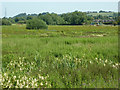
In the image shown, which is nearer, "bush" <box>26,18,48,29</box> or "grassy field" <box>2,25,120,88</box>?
"grassy field" <box>2,25,120,88</box>

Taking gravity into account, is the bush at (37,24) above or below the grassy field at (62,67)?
above

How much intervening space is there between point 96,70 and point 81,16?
104 metres

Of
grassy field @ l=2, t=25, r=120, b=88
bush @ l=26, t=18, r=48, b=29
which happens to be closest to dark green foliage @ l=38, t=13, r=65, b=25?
bush @ l=26, t=18, r=48, b=29

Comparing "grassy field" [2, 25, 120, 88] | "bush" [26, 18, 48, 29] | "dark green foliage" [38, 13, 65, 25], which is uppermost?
"dark green foliage" [38, 13, 65, 25]

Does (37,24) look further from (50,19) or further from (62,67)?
(62,67)

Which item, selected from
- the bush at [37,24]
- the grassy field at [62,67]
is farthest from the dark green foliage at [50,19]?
the grassy field at [62,67]

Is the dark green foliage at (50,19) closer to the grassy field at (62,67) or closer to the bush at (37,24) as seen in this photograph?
the bush at (37,24)

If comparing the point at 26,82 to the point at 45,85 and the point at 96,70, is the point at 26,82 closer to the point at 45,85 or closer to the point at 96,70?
the point at 45,85

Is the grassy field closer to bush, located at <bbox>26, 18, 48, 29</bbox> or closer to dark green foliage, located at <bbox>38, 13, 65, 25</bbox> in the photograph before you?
bush, located at <bbox>26, 18, 48, 29</bbox>

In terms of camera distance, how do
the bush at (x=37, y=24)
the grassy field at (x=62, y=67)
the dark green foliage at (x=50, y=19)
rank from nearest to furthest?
1. the grassy field at (x=62, y=67)
2. the bush at (x=37, y=24)
3. the dark green foliage at (x=50, y=19)

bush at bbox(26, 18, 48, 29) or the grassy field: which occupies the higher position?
bush at bbox(26, 18, 48, 29)

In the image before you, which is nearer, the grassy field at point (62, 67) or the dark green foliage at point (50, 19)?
the grassy field at point (62, 67)

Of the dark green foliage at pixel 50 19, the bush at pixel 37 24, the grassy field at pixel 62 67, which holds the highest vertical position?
the dark green foliage at pixel 50 19

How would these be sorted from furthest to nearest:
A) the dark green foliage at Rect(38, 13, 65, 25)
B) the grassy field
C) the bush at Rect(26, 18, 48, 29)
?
the dark green foliage at Rect(38, 13, 65, 25) → the bush at Rect(26, 18, 48, 29) → the grassy field
